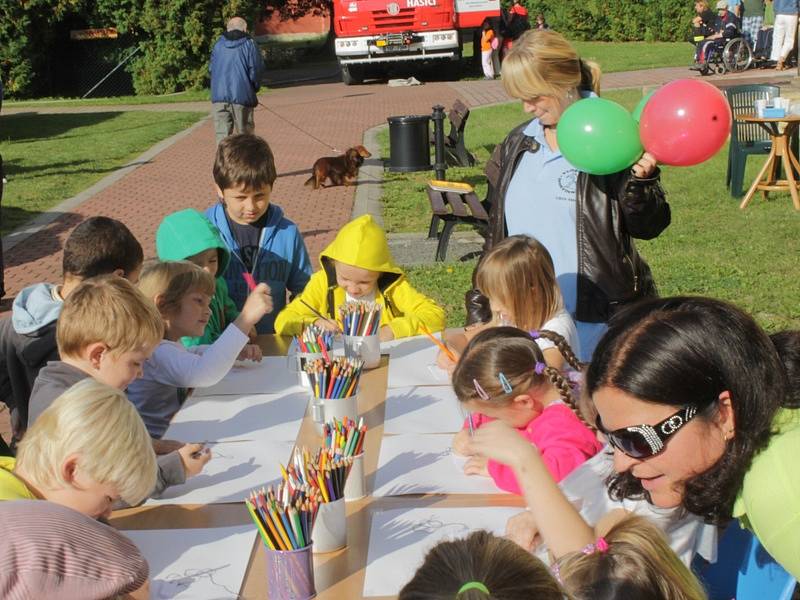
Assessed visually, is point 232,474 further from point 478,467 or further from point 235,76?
point 235,76

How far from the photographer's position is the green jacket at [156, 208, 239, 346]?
4141mm

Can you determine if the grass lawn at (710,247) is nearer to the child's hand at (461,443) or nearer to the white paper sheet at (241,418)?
the white paper sheet at (241,418)

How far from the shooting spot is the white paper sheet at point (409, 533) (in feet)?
7.20

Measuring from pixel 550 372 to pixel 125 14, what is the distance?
25486mm

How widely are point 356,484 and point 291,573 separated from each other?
53 cm

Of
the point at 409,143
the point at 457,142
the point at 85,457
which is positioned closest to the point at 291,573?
the point at 85,457

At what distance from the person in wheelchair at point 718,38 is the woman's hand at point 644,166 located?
1855 cm

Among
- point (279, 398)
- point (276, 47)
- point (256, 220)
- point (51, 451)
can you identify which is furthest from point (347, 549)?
point (276, 47)

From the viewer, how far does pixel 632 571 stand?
5.59ft

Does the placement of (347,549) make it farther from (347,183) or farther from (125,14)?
(125,14)

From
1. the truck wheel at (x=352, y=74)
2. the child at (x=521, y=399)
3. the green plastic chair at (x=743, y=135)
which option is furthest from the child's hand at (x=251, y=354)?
the truck wheel at (x=352, y=74)

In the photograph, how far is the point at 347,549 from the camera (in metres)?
2.32

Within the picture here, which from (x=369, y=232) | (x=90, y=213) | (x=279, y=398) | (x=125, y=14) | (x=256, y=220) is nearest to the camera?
(x=279, y=398)

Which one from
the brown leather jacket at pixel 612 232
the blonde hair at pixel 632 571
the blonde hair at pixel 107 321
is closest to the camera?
the blonde hair at pixel 632 571
